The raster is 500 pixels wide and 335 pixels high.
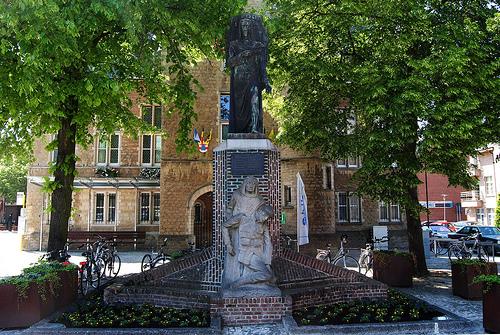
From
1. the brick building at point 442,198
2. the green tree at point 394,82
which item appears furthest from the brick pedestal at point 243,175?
the brick building at point 442,198

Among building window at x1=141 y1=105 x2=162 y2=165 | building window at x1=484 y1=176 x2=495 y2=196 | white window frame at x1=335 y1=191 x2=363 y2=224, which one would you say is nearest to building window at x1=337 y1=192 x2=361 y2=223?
white window frame at x1=335 y1=191 x2=363 y2=224

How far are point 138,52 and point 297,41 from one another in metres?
5.44

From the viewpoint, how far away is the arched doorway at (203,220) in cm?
2595

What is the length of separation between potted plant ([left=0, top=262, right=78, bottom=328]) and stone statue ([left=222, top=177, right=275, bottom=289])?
10.9 feet

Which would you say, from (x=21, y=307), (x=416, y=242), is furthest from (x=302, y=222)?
(x=21, y=307)

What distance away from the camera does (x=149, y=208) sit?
2708cm

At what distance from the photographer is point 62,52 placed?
9.98 metres

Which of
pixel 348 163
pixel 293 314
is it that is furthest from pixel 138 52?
pixel 348 163

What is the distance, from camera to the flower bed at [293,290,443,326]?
7484mm

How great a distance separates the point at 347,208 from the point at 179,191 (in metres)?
10.3

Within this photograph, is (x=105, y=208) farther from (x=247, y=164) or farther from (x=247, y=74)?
(x=247, y=164)

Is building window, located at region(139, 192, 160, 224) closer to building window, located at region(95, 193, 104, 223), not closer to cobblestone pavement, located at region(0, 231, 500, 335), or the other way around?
building window, located at region(95, 193, 104, 223)

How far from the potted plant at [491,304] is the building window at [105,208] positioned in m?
23.0

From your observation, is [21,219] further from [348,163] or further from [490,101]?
[490,101]
